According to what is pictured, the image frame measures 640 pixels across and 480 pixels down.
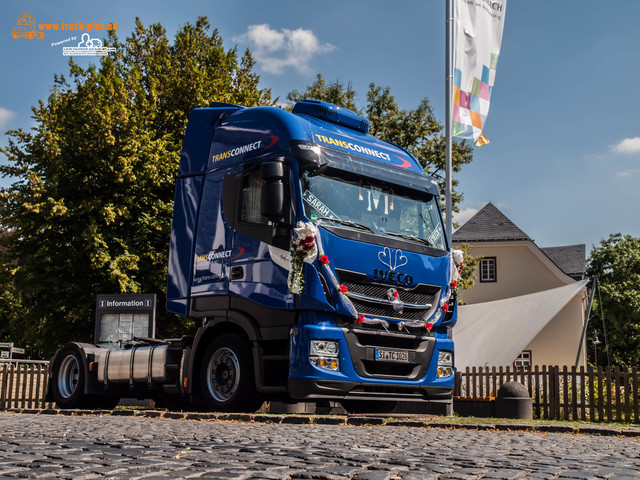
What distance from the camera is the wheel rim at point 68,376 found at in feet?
47.4

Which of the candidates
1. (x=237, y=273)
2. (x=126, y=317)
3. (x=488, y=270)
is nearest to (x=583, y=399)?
(x=237, y=273)

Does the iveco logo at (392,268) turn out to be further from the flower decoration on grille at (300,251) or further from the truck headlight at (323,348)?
the truck headlight at (323,348)

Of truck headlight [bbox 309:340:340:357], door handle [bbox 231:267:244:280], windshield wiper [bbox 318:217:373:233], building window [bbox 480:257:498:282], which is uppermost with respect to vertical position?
building window [bbox 480:257:498:282]

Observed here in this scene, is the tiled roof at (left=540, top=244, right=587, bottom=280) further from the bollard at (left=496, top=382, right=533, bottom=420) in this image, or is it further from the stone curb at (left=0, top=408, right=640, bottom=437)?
the stone curb at (left=0, top=408, right=640, bottom=437)

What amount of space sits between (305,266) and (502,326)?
17.3m

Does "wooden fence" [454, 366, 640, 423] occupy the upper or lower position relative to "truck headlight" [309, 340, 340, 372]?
lower

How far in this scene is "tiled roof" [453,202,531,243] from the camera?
4175 centimetres

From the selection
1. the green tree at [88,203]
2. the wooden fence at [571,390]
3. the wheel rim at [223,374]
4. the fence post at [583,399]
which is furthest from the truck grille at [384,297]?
the green tree at [88,203]

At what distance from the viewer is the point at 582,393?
16547 millimetres

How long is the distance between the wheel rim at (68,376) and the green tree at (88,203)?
10397 millimetres

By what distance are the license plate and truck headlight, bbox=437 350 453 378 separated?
78 cm

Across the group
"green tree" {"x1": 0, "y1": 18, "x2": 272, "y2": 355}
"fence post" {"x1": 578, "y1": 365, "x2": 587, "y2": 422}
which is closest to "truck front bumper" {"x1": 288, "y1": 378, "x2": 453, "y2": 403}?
"fence post" {"x1": 578, "y1": 365, "x2": 587, "y2": 422}

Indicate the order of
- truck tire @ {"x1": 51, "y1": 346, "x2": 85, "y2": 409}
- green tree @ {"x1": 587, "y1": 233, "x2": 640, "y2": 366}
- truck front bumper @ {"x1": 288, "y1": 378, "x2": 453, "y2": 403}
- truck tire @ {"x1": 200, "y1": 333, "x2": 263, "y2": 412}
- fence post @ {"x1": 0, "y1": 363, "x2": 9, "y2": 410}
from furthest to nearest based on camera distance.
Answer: green tree @ {"x1": 587, "y1": 233, "x2": 640, "y2": 366} → fence post @ {"x1": 0, "y1": 363, "x2": 9, "y2": 410} → truck tire @ {"x1": 51, "y1": 346, "x2": 85, "y2": 409} → truck tire @ {"x1": 200, "y1": 333, "x2": 263, "y2": 412} → truck front bumper @ {"x1": 288, "y1": 378, "x2": 453, "y2": 403}

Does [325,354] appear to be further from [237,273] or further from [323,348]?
[237,273]
